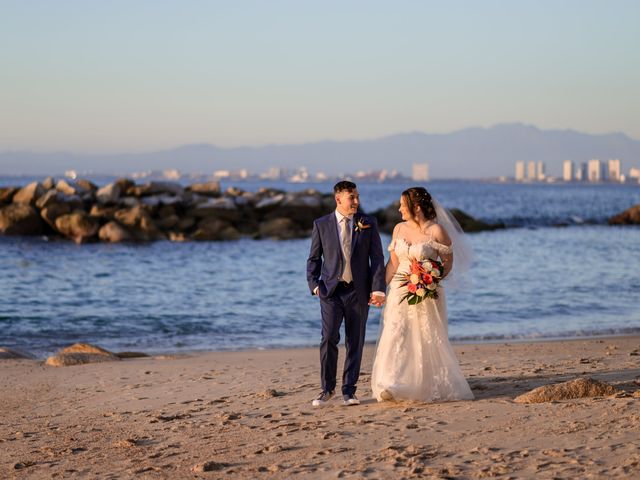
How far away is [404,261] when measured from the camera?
7.65 meters

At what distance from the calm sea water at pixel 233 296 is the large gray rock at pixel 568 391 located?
6.86 metres

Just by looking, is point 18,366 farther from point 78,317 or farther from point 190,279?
point 190,279

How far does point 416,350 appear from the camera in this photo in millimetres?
7547

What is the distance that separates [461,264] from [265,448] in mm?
2623

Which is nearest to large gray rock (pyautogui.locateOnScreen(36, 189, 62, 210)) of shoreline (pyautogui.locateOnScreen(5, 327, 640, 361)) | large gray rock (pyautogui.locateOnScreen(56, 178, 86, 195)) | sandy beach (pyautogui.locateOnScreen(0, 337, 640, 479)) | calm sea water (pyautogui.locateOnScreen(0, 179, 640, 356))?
large gray rock (pyautogui.locateOnScreen(56, 178, 86, 195))

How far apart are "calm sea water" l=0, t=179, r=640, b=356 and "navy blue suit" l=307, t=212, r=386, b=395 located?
6377mm

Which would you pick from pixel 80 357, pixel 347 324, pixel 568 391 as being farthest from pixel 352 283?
pixel 80 357

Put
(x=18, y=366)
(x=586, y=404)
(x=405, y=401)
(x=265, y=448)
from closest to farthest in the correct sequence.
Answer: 1. (x=265, y=448)
2. (x=586, y=404)
3. (x=405, y=401)
4. (x=18, y=366)

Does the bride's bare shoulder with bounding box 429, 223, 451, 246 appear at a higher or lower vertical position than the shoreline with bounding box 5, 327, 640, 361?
higher

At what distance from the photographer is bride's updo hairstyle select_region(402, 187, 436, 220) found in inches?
296

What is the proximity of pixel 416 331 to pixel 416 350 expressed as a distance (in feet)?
0.52

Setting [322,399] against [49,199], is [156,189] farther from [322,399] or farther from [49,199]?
[322,399]

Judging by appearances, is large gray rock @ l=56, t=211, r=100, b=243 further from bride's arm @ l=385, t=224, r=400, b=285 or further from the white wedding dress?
the white wedding dress

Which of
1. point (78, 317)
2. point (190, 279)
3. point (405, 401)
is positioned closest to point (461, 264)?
point (405, 401)
